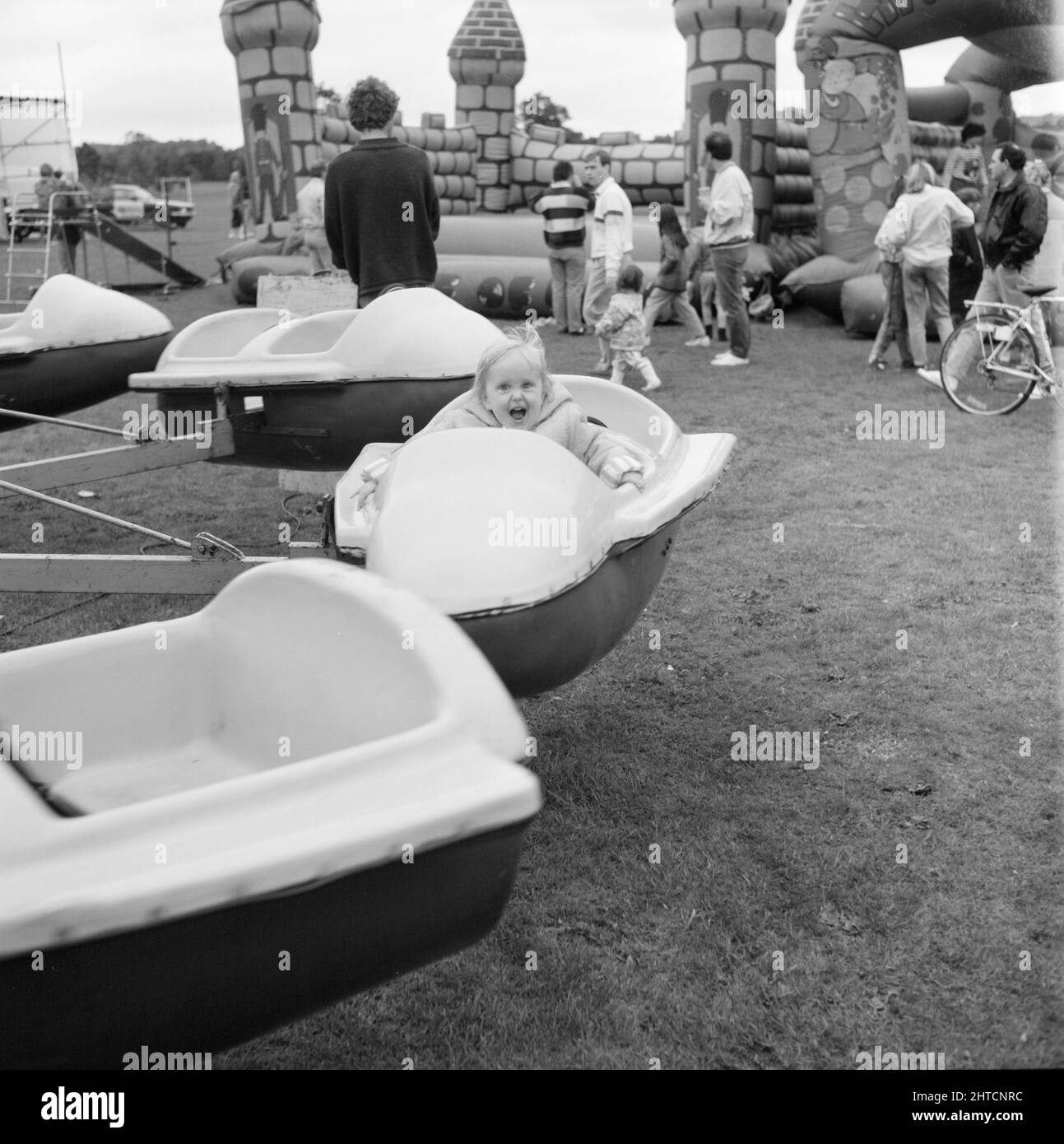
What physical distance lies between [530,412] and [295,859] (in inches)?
66.5

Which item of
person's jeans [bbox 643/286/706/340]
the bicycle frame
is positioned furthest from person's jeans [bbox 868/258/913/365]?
person's jeans [bbox 643/286/706/340]

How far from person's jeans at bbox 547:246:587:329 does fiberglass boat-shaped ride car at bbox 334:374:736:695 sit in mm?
7287

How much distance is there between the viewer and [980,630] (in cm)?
360

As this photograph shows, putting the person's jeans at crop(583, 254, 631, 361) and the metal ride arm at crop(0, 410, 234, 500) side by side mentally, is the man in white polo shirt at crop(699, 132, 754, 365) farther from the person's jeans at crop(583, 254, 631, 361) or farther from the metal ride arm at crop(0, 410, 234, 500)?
the metal ride arm at crop(0, 410, 234, 500)

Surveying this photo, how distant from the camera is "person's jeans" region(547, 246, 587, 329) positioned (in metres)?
9.62

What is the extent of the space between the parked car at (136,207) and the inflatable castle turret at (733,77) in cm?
1602

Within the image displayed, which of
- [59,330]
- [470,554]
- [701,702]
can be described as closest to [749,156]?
[59,330]

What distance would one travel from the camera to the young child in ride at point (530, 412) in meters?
2.84

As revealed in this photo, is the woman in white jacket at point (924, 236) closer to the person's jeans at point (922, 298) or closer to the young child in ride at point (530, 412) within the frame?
the person's jeans at point (922, 298)

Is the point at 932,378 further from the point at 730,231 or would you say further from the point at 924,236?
the point at 730,231

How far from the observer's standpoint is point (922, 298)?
24.7 feet
